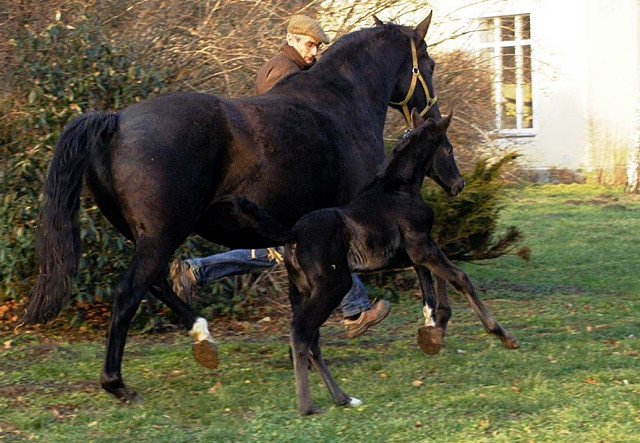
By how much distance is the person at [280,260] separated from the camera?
6910mm

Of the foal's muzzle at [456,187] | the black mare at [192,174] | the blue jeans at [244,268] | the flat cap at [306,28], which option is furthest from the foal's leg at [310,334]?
the flat cap at [306,28]

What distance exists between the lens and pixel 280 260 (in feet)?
23.8

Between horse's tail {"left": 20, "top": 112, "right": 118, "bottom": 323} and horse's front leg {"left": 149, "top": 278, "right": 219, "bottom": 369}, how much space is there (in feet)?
2.25

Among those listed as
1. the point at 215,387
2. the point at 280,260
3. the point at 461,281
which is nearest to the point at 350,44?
the point at 280,260

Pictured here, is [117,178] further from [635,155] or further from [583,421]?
[635,155]

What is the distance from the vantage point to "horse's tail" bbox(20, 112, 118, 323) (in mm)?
5719

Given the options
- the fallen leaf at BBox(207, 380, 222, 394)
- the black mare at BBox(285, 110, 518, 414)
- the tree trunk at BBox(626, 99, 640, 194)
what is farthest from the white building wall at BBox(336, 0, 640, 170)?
the fallen leaf at BBox(207, 380, 222, 394)

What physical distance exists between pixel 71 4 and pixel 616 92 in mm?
12992

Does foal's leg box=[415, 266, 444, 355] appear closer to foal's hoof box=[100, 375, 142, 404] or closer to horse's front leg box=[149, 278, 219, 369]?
horse's front leg box=[149, 278, 219, 369]

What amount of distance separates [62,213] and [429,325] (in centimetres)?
226

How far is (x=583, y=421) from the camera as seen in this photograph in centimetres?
500

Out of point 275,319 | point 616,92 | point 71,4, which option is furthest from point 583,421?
point 616,92

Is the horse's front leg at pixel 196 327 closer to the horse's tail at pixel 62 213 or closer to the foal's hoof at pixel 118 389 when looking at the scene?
the foal's hoof at pixel 118 389

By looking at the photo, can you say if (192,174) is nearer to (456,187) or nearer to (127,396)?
(127,396)
